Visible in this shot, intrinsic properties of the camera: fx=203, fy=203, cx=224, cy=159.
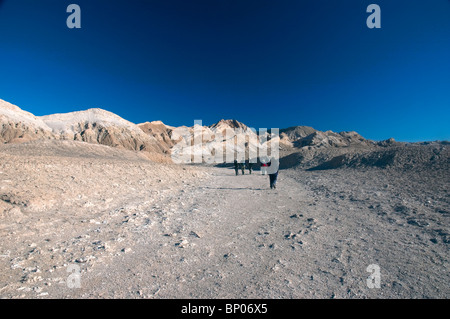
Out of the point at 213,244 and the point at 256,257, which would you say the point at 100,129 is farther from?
the point at 256,257

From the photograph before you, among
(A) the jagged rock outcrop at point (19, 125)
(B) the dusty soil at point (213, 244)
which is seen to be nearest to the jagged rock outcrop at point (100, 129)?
(A) the jagged rock outcrop at point (19, 125)

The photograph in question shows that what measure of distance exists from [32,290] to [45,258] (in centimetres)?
114

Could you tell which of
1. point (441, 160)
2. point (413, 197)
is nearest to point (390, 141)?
point (441, 160)

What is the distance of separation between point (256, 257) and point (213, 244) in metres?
1.16

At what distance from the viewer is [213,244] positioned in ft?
16.4

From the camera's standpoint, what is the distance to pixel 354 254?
4.29 meters

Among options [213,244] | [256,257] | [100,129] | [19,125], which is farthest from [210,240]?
[100,129]

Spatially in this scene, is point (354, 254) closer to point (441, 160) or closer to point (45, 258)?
point (45, 258)

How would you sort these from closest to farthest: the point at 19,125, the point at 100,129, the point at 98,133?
1. the point at 19,125
2. the point at 98,133
3. the point at 100,129

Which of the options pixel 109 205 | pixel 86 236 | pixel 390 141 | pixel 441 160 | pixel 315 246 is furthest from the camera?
pixel 390 141

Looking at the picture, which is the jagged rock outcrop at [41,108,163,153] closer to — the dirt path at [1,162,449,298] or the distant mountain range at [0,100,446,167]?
the distant mountain range at [0,100,446,167]

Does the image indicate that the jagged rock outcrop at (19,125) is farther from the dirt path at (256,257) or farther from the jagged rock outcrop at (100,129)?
the dirt path at (256,257)

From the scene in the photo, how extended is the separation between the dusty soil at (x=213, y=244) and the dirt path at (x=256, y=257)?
2cm

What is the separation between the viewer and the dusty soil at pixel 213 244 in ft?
10.9
